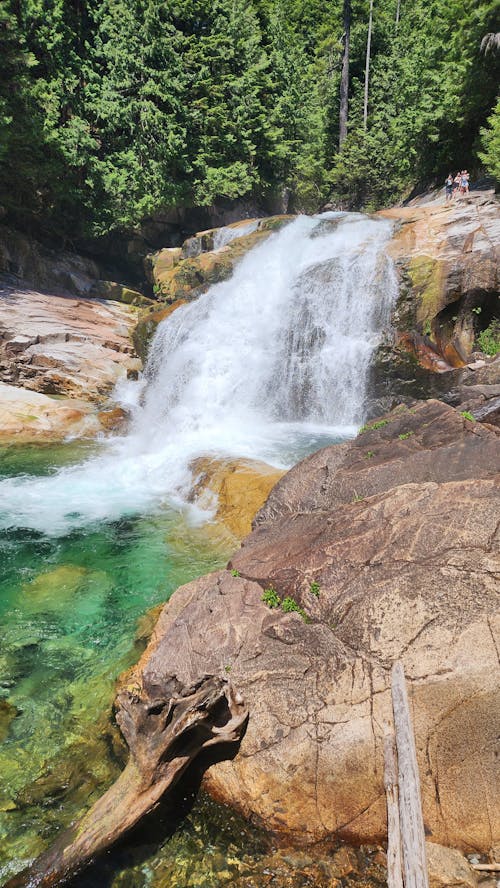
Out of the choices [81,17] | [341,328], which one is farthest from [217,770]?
[81,17]

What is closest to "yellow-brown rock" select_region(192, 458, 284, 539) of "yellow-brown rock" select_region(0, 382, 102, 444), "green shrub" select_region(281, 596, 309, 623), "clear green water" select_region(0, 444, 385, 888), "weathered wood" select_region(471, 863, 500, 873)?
"clear green water" select_region(0, 444, 385, 888)

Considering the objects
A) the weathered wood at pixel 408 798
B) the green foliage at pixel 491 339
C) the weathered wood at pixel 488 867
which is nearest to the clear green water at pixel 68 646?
the weathered wood at pixel 408 798

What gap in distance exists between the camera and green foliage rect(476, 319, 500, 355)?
16375 mm

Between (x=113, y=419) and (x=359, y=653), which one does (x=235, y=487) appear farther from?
(x=113, y=419)

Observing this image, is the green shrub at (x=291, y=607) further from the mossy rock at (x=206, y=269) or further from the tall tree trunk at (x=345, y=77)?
the tall tree trunk at (x=345, y=77)

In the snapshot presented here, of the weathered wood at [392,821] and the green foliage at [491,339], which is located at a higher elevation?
the green foliage at [491,339]

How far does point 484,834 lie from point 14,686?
5.49 metres

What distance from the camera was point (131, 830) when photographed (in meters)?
4.58

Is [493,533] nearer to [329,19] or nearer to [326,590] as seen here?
[326,590]

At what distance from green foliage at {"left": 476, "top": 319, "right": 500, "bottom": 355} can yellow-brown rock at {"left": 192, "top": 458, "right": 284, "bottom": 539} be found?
29.7 ft

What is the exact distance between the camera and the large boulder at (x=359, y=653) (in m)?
4.68

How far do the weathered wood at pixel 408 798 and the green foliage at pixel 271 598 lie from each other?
192cm

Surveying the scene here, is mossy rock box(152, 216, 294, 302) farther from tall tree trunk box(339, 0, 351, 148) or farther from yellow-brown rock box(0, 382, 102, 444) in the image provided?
tall tree trunk box(339, 0, 351, 148)

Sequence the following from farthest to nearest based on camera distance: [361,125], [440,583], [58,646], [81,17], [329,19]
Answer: [329,19]
[361,125]
[81,17]
[58,646]
[440,583]
